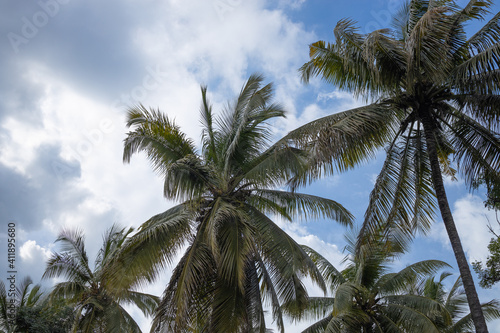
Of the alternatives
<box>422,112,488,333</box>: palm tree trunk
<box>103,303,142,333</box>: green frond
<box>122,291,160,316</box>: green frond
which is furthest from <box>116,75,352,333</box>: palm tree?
<box>122,291,160,316</box>: green frond

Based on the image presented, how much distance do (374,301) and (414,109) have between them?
7.25 meters

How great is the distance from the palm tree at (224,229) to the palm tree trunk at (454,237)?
2936mm

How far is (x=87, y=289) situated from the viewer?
57.8 feet

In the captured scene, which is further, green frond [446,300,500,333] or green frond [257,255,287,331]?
green frond [446,300,500,333]

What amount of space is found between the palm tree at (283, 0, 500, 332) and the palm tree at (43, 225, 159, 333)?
870 centimetres

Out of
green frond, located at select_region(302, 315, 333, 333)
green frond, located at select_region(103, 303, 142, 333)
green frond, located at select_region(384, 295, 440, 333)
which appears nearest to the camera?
green frond, located at select_region(384, 295, 440, 333)

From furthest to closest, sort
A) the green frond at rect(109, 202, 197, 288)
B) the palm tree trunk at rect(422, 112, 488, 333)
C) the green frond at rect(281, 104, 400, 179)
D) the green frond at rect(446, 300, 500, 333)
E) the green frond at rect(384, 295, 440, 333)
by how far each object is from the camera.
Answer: the green frond at rect(446, 300, 500, 333) < the green frond at rect(384, 295, 440, 333) < the green frond at rect(109, 202, 197, 288) < the green frond at rect(281, 104, 400, 179) < the palm tree trunk at rect(422, 112, 488, 333)

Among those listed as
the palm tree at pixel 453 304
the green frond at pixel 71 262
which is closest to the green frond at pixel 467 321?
the palm tree at pixel 453 304

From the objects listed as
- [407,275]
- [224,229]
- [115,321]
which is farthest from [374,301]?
[115,321]

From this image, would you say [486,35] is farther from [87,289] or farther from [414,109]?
[87,289]

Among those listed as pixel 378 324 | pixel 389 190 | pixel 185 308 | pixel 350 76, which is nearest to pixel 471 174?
pixel 389 190

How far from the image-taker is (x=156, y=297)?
19922 mm

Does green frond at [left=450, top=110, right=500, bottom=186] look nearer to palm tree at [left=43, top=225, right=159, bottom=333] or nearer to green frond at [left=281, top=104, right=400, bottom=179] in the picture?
green frond at [left=281, top=104, right=400, bottom=179]

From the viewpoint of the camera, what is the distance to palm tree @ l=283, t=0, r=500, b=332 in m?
10.2
